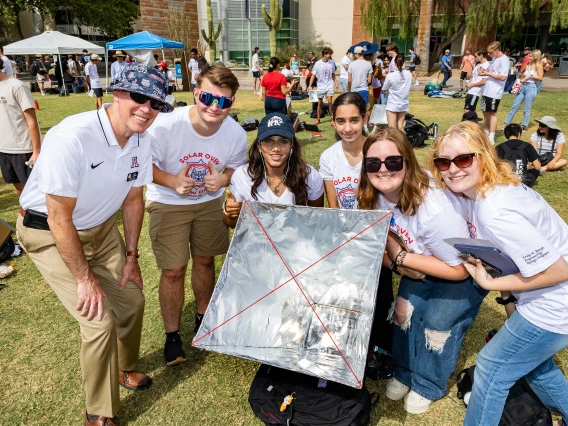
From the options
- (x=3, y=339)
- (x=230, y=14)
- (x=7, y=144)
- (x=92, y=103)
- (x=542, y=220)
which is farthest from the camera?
(x=230, y=14)

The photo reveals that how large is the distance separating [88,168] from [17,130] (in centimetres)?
367

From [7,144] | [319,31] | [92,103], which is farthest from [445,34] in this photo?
[7,144]

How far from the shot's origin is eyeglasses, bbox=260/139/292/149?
2785 mm

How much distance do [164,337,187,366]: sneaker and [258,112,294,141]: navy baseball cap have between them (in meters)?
1.77

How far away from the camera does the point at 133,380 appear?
297cm

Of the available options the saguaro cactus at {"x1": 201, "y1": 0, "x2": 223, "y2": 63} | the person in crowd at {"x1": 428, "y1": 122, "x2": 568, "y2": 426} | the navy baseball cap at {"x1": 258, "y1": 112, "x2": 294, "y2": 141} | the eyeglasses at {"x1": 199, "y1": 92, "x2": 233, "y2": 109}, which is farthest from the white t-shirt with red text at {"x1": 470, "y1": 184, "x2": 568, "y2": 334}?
the saguaro cactus at {"x1": 201, "y1": 0, "x2": 223, "y2": 63}

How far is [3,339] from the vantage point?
11.6ft

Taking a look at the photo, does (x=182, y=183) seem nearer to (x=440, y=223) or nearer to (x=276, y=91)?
(x=440, y=223)

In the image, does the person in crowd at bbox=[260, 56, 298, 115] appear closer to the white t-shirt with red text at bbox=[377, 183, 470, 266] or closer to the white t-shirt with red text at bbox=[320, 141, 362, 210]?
the white t-shirt with red text at bbox=[320, 141, 362, 210]

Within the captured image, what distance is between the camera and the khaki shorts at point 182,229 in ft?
10.3

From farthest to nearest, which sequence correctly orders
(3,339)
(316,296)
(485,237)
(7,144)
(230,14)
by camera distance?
(230,14), (7,144), (3,339), (316,296), (485,237)

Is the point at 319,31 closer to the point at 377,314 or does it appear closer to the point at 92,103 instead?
the point at 92,103

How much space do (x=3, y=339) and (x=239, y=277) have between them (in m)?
2.48

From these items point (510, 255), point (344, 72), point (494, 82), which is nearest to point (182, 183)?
point (510, 255)
